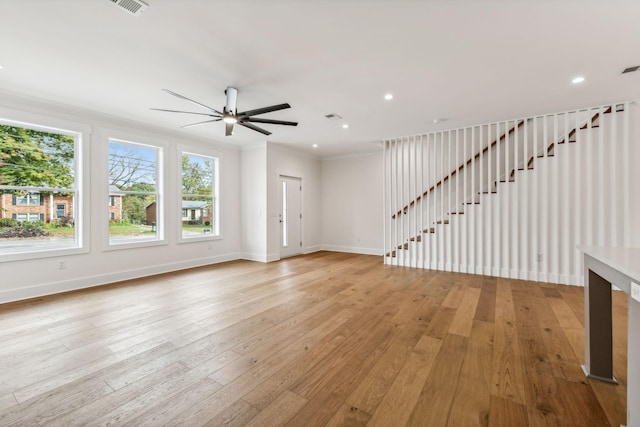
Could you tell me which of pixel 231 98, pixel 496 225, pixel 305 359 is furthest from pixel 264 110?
pixel 496 225

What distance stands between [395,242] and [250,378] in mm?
4758

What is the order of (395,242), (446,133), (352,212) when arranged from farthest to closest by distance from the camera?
(352,212) < (395,242) < (446,133)

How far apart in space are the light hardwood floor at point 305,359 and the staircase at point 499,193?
0.98m

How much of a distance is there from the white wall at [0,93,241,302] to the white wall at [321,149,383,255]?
3.11 meters

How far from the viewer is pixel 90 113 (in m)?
4.38

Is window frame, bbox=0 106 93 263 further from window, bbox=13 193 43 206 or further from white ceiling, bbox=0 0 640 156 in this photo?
white ceiling, bbox=0 0 640 156

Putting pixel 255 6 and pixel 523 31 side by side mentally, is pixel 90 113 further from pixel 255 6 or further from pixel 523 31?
pixel 523 31

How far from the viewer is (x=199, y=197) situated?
241 inches

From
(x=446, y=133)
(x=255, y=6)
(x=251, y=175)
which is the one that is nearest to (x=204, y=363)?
(x=255, y=6)

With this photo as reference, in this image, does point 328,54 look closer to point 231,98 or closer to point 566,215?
point 231,98

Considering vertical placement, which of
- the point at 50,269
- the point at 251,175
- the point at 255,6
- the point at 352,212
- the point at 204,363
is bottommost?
the point at 204,363

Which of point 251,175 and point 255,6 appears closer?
point 255,6

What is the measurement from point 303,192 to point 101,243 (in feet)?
15.1

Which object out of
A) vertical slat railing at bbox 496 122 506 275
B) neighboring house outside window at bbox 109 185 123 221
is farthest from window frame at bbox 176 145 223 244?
vertical slat railing at bbox 496 122 506 275
